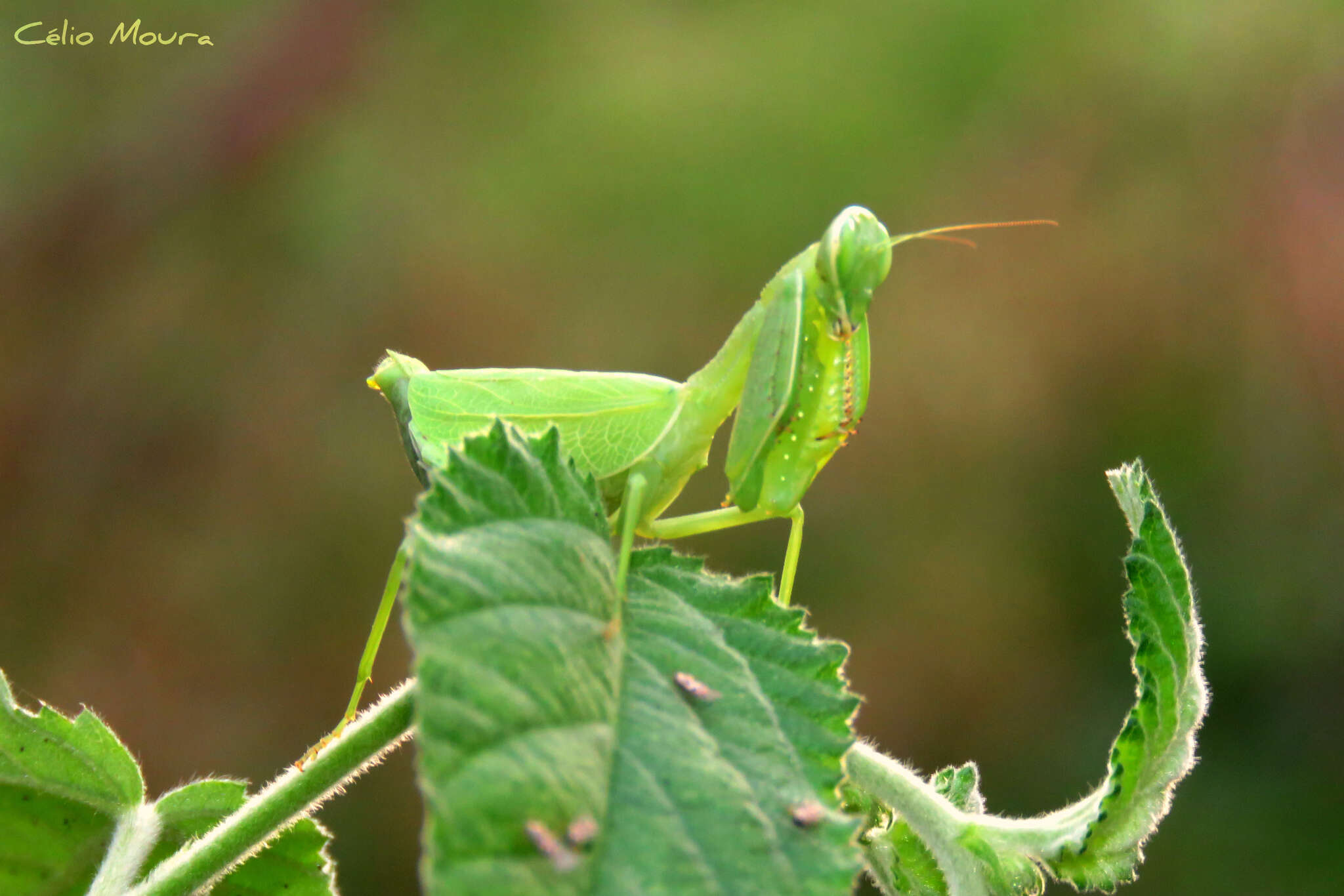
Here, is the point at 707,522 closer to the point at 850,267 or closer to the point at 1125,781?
the point at 850,267

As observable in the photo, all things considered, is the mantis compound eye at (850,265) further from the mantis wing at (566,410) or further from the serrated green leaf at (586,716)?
the serrated green leaf at (586,716)

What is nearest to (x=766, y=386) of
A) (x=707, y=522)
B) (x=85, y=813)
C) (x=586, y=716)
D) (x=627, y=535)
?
(x=707, y=522)

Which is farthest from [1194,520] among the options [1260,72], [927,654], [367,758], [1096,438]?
[367,758]

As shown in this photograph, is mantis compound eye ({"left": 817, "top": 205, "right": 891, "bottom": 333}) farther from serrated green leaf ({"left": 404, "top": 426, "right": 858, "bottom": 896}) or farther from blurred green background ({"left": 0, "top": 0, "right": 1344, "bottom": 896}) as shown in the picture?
blurred green background ({"left": 0, "top": 0, "right": 1344, "bottom": 896})

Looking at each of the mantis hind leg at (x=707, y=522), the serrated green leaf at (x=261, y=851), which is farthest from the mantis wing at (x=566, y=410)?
the serrated green leaf at (x=261, y=851)

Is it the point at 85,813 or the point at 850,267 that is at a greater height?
Answer: the point at 850,267

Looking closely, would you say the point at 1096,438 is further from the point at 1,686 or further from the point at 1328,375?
the point at 1,686

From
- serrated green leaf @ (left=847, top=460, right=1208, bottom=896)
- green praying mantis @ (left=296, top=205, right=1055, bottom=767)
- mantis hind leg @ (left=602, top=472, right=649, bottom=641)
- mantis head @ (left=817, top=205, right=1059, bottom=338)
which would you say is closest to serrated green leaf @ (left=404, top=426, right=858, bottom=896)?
mantis hind leg @ (left=602, top=472, right=649, bottom=641)
